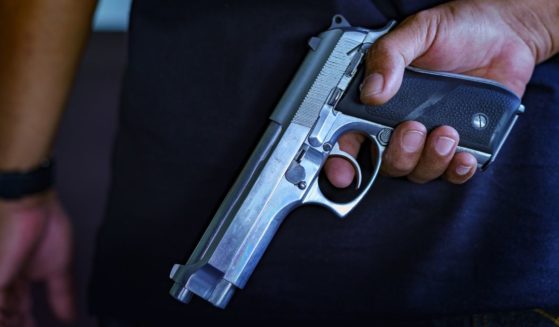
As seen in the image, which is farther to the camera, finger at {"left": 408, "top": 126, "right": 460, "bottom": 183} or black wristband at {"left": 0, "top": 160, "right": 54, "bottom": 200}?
black wristband at {"left": 0, "top": 160, "right": 54, "bottom": 200}

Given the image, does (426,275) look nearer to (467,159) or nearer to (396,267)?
(396,267)

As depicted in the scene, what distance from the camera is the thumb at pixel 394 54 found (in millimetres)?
912

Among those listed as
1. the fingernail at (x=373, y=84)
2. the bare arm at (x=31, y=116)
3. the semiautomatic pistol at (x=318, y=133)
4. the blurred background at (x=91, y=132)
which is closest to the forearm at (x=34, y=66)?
the bare arm at (x=31, y=116)

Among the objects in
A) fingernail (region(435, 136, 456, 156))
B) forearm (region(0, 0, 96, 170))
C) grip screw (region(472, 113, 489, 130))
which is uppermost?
grip screw (region(472, 113, 489, 130))

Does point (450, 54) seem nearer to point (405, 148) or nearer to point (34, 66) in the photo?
point (405, 148)

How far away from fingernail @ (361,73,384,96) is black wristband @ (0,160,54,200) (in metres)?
0.71

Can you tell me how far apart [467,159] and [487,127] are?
2.4 inches

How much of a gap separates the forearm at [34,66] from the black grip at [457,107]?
0.59 metres

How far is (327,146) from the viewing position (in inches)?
38.9

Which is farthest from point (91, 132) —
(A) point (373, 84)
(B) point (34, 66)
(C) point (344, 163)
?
(A) point (373, 84)

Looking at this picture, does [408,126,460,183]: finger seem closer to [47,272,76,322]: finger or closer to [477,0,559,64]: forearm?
[477,0,559,64]: forearm

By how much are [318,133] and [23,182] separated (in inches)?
24.8

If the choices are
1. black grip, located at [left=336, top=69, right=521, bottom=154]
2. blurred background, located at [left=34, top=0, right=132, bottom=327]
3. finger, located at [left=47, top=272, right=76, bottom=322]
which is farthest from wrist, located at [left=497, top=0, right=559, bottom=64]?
blurred background, located at [left=34, top=0, right=132, bottom=327]

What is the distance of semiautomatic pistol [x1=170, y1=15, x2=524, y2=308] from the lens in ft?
3.01
